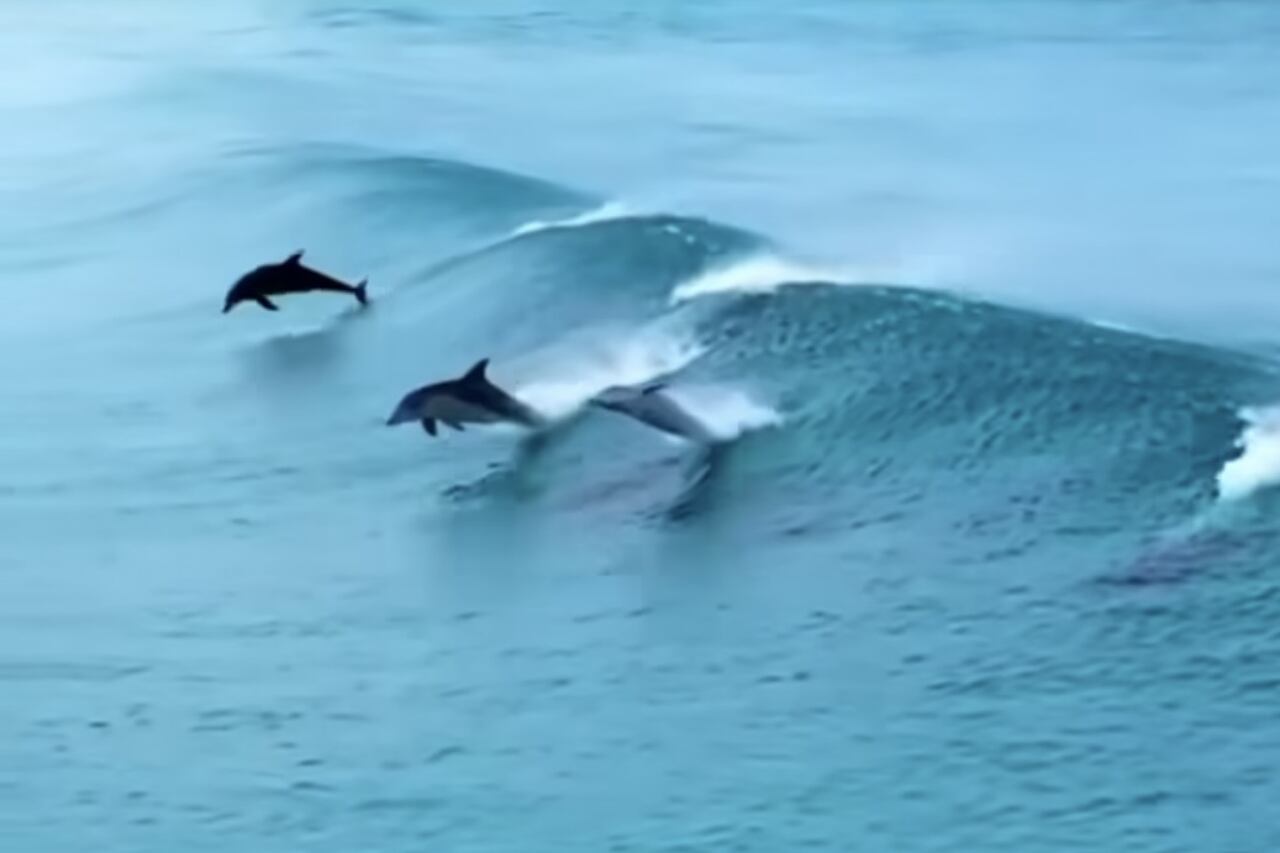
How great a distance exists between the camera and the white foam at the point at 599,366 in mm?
16859

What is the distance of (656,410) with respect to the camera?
1595 cm

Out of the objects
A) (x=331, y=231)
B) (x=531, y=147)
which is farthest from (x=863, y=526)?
(x=531, y=147)

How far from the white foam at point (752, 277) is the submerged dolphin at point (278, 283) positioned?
7.14 feet

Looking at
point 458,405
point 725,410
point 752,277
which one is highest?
point 752,277

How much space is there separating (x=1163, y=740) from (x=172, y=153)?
15.8 meters

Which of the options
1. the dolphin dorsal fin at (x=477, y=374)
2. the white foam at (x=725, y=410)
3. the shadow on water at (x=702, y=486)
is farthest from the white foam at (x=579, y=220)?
the shadow on water at (x=702, y=486)

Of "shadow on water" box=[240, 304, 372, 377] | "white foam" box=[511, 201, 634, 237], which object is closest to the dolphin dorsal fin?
"shadow on water" box=[240, 304, 372, 377]

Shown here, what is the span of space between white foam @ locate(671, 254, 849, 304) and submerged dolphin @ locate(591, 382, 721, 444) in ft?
8.53

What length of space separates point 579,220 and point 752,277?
281cm

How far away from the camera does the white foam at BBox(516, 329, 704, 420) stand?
16.9 metres

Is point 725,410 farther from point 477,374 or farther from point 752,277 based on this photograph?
point 752,277

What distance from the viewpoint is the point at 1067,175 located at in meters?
25.2

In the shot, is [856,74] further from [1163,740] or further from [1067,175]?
[1163,740]

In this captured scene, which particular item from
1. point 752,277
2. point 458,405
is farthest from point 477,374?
point 752,277
